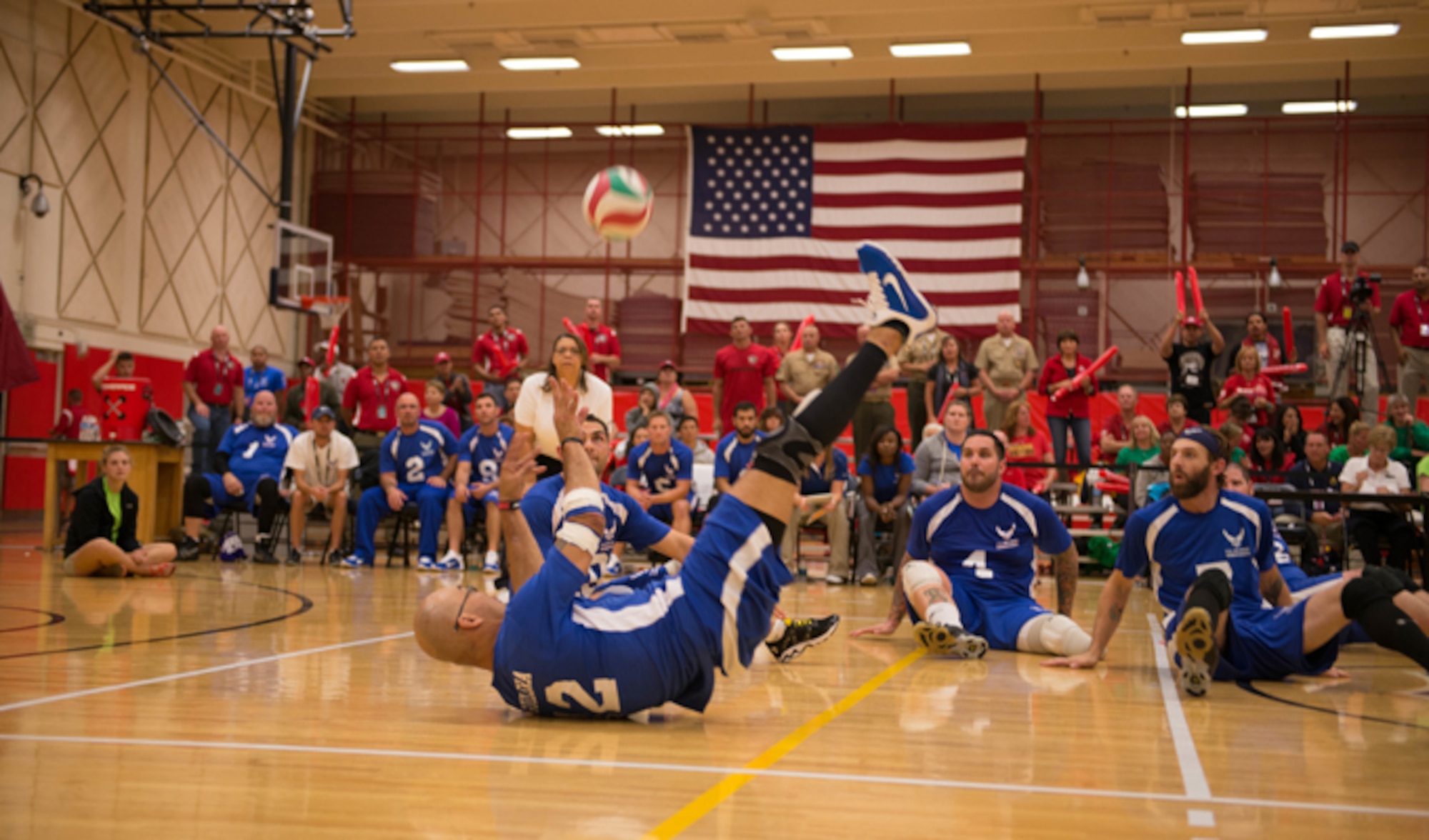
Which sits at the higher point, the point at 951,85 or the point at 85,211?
the point at 951,85

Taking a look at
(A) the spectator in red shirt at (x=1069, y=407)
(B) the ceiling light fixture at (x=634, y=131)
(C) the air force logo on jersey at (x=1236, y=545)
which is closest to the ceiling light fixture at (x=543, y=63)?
(B) the ceiling light fixture at (x=634, y=131)

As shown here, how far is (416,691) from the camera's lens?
16.1 feet

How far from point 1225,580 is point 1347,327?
34.8 ft

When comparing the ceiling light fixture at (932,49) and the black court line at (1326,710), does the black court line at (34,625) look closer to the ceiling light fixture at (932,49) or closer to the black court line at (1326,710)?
the black court line at (1326,710)

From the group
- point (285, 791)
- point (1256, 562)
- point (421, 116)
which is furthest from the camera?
point (421, 116)

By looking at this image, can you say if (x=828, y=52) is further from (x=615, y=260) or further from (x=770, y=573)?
(x=770, y=573)

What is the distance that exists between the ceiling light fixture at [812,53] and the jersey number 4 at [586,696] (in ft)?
53.3

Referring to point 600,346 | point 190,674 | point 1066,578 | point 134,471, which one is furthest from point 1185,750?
point 600,346

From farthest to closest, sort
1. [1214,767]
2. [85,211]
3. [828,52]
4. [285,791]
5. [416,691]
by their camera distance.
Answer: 1. [828,52]
2. [85,211]
3. [416,691]
4. [1214,767]
5. [285,791]

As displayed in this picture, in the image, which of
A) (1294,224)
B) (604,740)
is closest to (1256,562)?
(604,740)

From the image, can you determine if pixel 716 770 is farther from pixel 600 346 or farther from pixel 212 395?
pixel 212 395

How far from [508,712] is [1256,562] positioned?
11.3 feet

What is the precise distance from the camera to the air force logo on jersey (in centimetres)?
570

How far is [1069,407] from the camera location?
47.4ft
